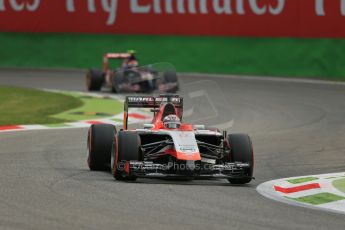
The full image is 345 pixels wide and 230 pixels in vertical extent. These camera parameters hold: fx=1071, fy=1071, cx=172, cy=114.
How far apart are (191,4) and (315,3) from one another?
12.9ft

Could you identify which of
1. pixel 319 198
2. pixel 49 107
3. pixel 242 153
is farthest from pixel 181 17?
pixel 319 198

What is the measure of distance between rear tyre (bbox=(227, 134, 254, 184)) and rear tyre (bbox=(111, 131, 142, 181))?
46.9 inches

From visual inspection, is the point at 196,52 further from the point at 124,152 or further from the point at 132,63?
the point at 124,152

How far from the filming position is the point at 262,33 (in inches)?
1227

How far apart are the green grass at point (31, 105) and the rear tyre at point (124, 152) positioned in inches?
305

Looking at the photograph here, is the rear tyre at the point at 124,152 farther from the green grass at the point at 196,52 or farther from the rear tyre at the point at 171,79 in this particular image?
the green grass at the point at 196,52

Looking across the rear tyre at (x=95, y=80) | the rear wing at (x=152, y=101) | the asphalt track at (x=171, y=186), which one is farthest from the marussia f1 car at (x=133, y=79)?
the rear wing at (x=152, y=101)

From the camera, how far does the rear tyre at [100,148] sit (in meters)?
13.8

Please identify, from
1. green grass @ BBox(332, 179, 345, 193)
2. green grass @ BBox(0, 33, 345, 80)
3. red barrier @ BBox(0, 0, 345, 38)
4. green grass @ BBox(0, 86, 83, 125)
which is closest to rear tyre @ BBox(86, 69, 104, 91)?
green grass @ BBox(0, 86, 83, 125)

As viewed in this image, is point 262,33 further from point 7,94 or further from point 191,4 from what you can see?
point 7,94

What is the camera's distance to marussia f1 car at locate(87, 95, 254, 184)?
12656 mm

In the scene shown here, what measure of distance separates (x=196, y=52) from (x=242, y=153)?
18.8 m

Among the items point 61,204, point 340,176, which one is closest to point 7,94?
point 340,176

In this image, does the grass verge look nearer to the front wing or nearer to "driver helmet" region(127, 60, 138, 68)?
"driver helmet" region(127, 60, 138, 68)
